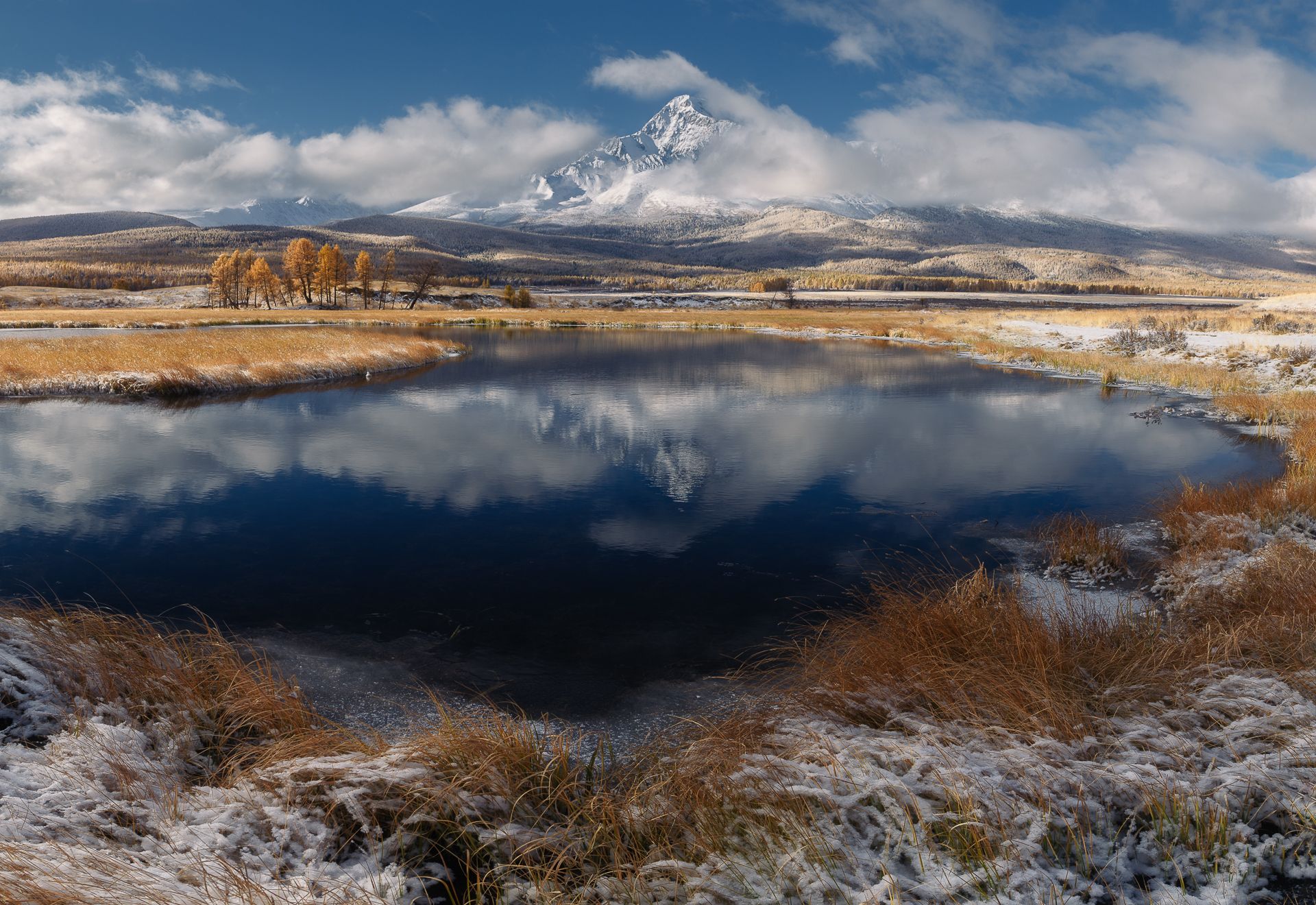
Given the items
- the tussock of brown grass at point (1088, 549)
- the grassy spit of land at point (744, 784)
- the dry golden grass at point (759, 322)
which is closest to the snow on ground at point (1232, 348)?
the dry golden grass at point (759, 322)

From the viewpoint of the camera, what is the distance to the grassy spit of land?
→ 3.87m

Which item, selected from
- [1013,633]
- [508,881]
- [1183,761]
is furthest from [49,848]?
[1013,633]

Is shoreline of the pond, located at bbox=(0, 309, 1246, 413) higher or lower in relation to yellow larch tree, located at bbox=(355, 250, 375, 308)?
lower

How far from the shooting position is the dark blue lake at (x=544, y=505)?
32.0 feet

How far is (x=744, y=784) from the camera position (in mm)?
4613

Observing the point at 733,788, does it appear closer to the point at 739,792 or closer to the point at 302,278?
the point at 739,792

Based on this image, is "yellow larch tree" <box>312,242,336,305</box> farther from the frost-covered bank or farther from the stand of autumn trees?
the frost-covered bank

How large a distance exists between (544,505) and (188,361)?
2414 centimetres

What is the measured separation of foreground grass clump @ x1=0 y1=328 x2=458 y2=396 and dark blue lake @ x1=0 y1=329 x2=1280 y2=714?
284 centimetres

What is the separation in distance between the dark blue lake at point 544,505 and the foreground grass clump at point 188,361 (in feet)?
9.30

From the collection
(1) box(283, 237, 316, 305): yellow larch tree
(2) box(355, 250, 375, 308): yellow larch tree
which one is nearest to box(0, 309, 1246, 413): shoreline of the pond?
(2) box(355, 250, 375, 308): yellow larch tree

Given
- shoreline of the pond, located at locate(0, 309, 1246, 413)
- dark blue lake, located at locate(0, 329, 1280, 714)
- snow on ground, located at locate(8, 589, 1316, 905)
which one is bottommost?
dark blue lake, located at locate(0, 329, 1280, 714)

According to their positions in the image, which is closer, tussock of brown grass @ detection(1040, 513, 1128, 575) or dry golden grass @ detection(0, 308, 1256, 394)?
tussock of brown grass @ detection(1040, 513, 1128, 575)

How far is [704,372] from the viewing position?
38281 millimetres
